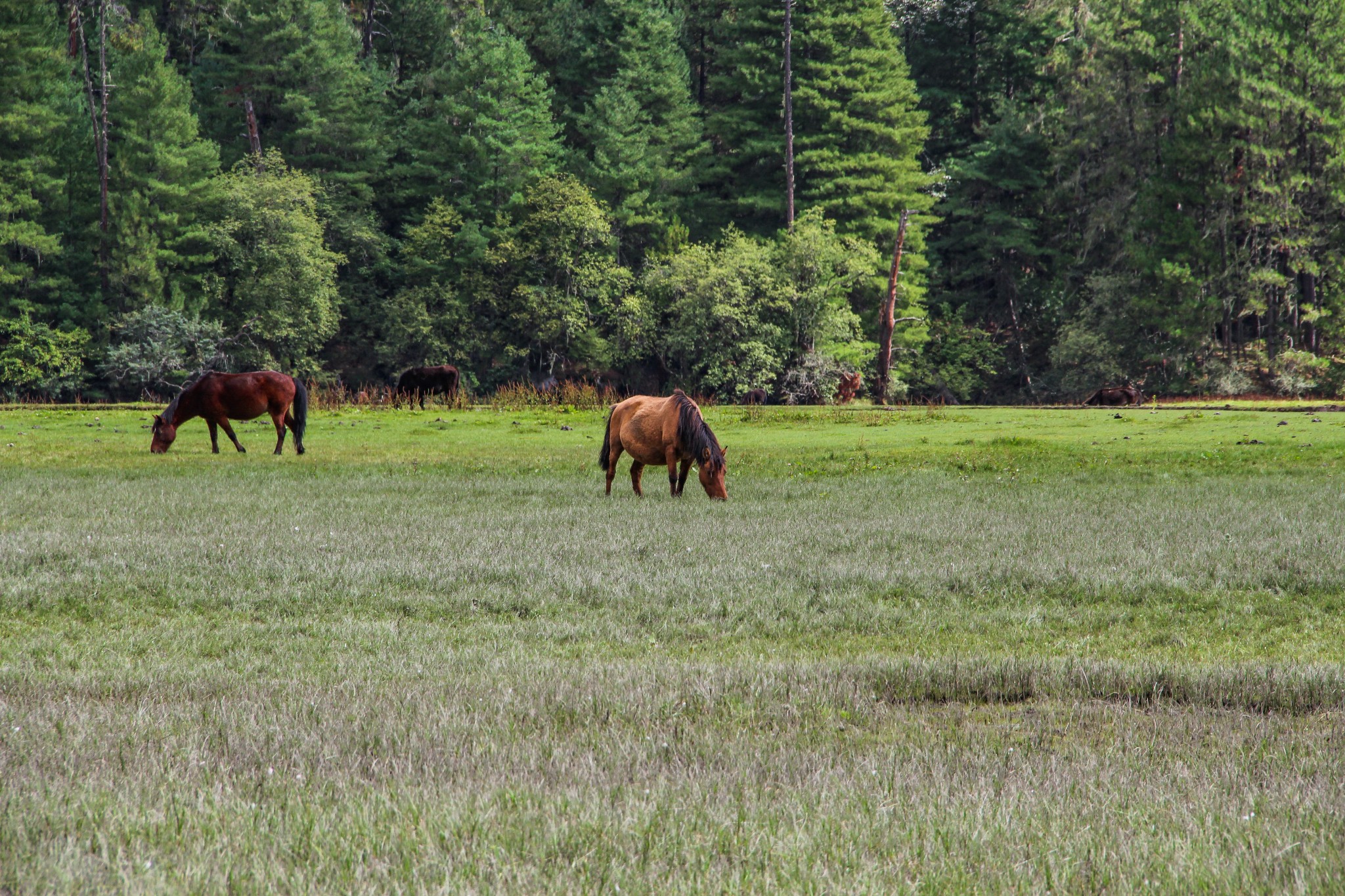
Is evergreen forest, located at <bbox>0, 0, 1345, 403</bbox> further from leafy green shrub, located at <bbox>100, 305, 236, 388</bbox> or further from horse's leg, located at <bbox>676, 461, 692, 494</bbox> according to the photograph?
horse's leg, located at <bbox>676, 461, 692, 494</bbox>

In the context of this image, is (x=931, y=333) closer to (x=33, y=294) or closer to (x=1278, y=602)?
(x=33, y=294)

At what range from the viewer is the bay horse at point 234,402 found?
86.1 feet

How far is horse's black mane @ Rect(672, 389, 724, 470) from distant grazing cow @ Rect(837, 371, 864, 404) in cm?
3739

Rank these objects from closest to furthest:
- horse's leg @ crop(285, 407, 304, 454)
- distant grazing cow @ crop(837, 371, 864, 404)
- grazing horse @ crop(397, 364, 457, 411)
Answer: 1. horse's leg @ crop(285, 407, 304, 454)
2. grazing horse @ crop(397, 364, 457, 411)
3. distant grazing cow @ crop(837, 371, 864, 404)

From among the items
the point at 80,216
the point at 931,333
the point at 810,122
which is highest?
the point at 810,122

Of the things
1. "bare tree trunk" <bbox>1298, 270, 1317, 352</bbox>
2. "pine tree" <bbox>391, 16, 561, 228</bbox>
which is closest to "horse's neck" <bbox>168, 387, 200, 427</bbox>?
"pine tree" <bbox>391, 16, 561, 228</bbox>

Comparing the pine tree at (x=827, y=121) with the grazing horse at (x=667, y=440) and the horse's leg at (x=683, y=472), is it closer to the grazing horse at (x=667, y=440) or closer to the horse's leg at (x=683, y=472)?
the grazing horse at (x=667, y=440)

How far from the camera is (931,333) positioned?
65438 millimetres

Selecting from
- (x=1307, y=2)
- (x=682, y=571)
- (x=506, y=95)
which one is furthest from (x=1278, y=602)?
(x=506, y=95)

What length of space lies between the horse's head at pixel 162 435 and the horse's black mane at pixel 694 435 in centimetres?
1448

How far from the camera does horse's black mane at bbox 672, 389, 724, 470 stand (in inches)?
673

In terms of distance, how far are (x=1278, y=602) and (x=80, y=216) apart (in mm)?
59755

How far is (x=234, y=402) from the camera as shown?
26.5 metres

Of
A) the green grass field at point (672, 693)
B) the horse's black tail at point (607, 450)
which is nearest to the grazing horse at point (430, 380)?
the horse's black tail at point (607, 450)
